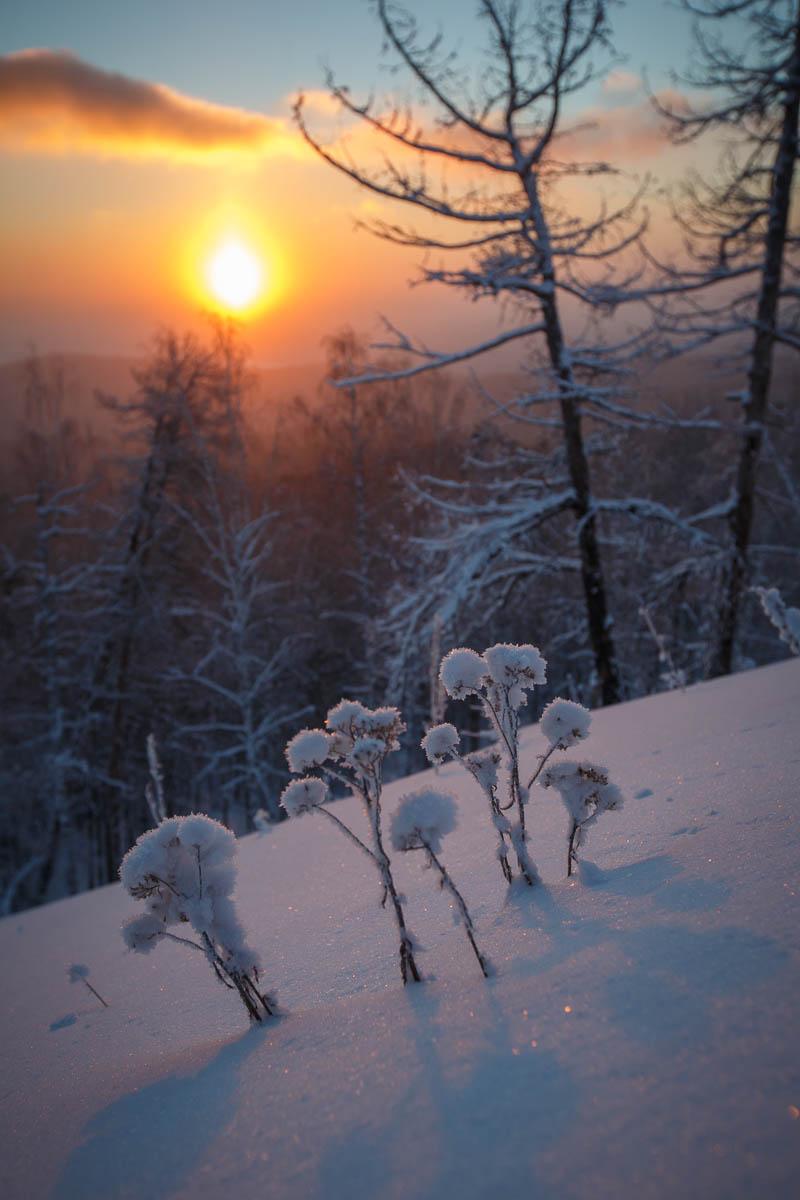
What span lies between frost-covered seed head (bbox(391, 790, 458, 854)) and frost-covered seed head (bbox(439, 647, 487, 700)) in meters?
0.33

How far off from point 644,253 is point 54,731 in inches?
527

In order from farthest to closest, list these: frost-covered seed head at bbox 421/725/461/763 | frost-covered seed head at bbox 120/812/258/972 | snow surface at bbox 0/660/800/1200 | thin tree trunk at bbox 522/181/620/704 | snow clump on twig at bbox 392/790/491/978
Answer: thin tree trunk at bbox 522/181/620/704 → frost-covered seed head at bbox 421/725/461/763 → frost-covered seed head at bbox 120/812/258/972 → snow clump on twig at bbox 392/790/491/978 → snow surface at bbox 0/660/800/1200

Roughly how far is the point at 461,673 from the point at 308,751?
1.34ft

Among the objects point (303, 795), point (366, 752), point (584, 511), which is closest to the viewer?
point (366, 752)

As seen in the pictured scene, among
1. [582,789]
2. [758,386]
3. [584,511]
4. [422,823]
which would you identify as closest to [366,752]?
[422,823]

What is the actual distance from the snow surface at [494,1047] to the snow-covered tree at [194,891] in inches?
6.0

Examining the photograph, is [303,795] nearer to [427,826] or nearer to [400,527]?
[427,826]

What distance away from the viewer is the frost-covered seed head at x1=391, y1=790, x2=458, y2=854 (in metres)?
1.29

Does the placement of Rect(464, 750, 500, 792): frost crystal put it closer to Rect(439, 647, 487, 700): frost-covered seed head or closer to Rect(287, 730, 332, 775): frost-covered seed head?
Rect(439, 647, 487, 700): frost-covered seed head

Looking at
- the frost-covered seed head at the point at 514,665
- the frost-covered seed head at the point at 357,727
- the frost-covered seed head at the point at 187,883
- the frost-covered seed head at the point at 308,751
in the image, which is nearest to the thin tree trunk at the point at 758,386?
the frost-covered seed head at the point at 514,665

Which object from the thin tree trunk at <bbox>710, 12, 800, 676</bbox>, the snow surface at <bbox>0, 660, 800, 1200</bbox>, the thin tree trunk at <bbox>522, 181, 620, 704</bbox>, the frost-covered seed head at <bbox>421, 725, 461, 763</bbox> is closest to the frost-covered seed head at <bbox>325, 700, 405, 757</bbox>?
the frost-covered seed head at <bbox>421, 725, 461, 763</bbox>

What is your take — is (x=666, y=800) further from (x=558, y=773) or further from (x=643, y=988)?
(x=643, y=988)

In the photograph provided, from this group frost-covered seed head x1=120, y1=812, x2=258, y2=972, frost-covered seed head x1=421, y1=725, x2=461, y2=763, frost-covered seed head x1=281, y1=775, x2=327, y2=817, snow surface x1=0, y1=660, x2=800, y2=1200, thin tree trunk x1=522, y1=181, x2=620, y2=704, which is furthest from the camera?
thin tree trunk x1=522, y1=181, x2=620, y2=704

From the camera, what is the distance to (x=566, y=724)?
1.60 metres
